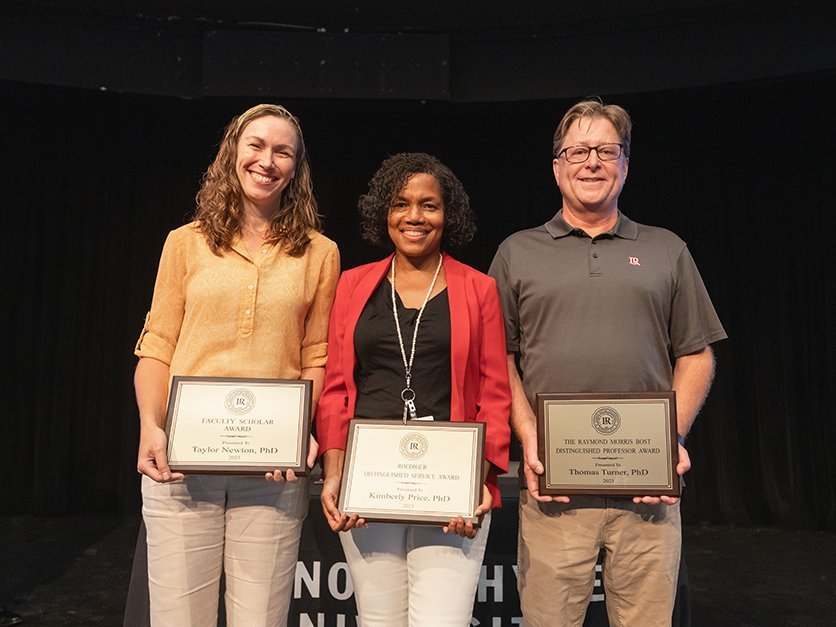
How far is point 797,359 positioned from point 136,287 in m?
5.07

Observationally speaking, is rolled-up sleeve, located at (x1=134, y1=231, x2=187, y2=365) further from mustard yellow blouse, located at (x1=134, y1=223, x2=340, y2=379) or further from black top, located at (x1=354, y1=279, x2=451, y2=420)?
black top, located at (x1=354, y1=279, x2=451, y2=420)

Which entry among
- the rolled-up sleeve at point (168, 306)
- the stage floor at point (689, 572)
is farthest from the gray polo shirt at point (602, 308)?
Answer: the stage floor at point (689, 572)

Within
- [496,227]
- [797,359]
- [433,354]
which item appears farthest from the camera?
[496,227]

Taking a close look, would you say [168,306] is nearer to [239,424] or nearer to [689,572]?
[239,424]

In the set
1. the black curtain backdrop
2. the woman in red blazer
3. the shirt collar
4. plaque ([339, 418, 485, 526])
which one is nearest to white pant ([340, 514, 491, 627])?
the woman in red blazer

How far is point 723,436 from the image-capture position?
540cm

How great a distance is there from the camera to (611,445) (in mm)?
1679

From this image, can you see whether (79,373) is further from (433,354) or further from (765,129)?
(765,129)

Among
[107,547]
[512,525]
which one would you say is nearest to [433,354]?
[512,525]

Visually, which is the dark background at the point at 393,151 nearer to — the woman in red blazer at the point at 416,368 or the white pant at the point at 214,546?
the woman in red blazer at the point at 416,368

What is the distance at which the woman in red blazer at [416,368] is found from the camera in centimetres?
163

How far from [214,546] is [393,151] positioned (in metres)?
4.60

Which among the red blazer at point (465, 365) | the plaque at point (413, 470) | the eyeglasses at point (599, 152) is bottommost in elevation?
the plaque at point (413, 470)

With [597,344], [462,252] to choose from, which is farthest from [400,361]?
[462,252]
